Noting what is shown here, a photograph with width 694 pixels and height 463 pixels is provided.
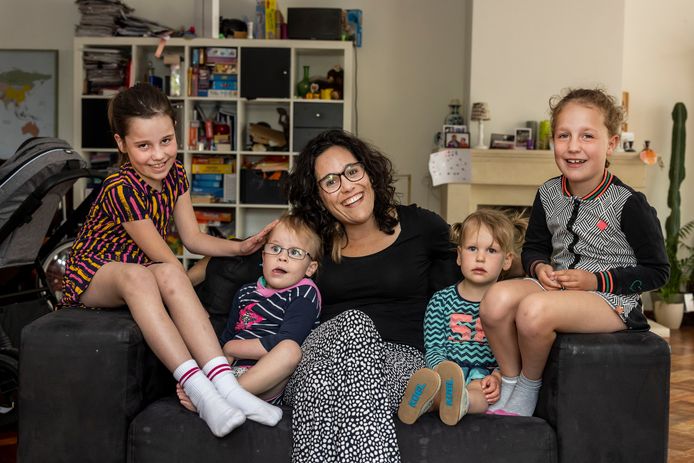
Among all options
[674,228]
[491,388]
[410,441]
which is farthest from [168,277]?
[674,228]

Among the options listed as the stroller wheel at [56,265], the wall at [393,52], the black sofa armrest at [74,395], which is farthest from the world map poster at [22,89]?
the black sofa armrest at [74,395]

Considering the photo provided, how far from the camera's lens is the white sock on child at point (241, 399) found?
1832 millimetres

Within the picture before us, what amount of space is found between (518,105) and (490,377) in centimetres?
365

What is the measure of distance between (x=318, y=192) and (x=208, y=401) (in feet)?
2.46

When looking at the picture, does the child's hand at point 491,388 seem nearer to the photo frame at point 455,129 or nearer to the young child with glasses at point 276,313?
the young child with glasses at point 276,313

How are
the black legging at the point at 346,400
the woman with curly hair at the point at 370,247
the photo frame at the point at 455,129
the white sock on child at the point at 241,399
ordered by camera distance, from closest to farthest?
the black legging at the point at 346,400 → the white sock on child at the point at 241,399 → the woman with curly hair at the point at 370,247 → the photo frame at the point at 455,129

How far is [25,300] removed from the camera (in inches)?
129

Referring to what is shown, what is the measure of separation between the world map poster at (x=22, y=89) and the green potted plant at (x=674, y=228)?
4.51 m

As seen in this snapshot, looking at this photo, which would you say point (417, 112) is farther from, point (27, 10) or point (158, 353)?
point (158, 353)

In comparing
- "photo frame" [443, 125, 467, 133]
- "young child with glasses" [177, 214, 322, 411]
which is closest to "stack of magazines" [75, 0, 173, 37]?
"photo frame" [443, 125, 467, 133]

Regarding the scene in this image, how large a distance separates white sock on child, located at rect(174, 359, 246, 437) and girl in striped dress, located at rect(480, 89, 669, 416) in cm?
64

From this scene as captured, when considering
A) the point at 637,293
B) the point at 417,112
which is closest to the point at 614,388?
the point at 637,293

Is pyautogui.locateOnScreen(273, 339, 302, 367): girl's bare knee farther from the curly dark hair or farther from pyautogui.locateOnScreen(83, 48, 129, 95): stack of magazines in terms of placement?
pyautogui.locateOnScreen(83, 48, 129, 95): stack of magazines

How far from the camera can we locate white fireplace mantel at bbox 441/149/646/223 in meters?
5.17
